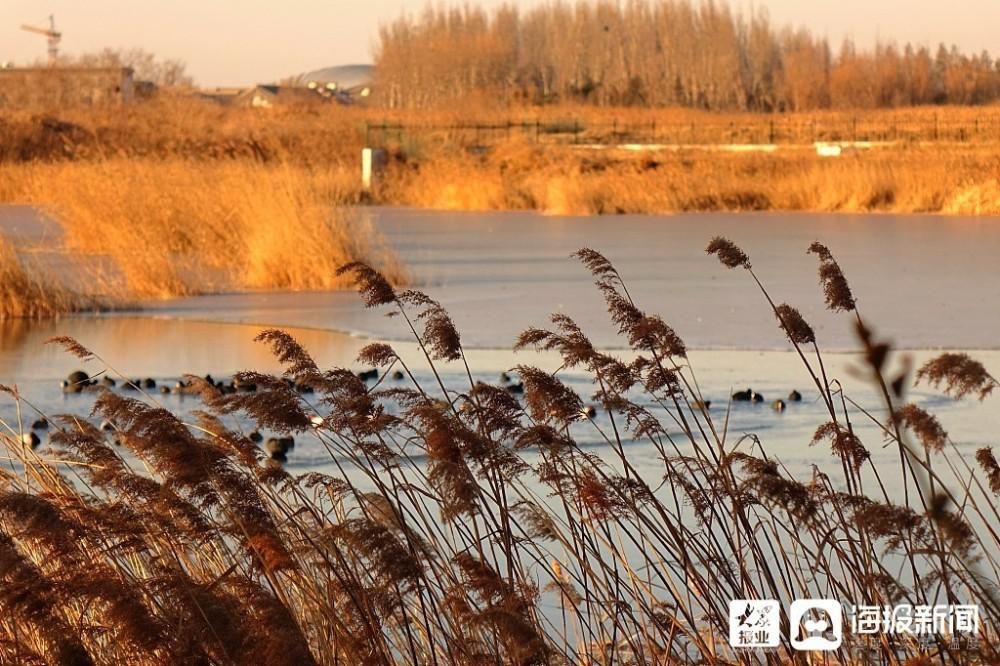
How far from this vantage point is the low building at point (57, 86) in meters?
64.9

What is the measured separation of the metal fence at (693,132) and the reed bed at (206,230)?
2195 centimetres

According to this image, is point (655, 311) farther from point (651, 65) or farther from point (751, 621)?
point (651, 65)

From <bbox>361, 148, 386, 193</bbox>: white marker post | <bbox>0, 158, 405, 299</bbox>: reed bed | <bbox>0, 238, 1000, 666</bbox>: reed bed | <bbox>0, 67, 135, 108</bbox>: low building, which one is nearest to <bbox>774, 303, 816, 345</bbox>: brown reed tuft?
<bbox>0, 238, 1000, 666</bbox>: reed bed

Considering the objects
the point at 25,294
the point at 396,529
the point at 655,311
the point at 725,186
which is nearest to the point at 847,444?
the point at 396,529

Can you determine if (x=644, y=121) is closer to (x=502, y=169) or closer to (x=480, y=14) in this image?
(x=502, y=169)

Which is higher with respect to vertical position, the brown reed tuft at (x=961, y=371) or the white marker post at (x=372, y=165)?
the brown reed tuft at (x=961, y=371)

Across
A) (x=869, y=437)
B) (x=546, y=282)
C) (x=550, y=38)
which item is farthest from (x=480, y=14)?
(x=869, y=437)

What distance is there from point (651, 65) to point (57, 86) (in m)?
31.6

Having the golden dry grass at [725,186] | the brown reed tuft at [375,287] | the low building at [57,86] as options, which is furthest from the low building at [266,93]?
the brown reed tuft at [375,287]

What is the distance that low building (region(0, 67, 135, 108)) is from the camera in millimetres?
64875

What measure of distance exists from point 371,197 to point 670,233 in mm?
10842

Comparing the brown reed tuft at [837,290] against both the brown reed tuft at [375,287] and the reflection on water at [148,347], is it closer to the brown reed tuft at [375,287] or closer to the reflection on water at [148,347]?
the brown reed tuft at [375,287]

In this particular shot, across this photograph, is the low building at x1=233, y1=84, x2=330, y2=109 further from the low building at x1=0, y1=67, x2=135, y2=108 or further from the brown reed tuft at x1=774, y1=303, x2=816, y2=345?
the brown reed tuft at x1=774, y1=303, x2=816, y2=345

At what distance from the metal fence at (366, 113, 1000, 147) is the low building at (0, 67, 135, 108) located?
18.4 metres
